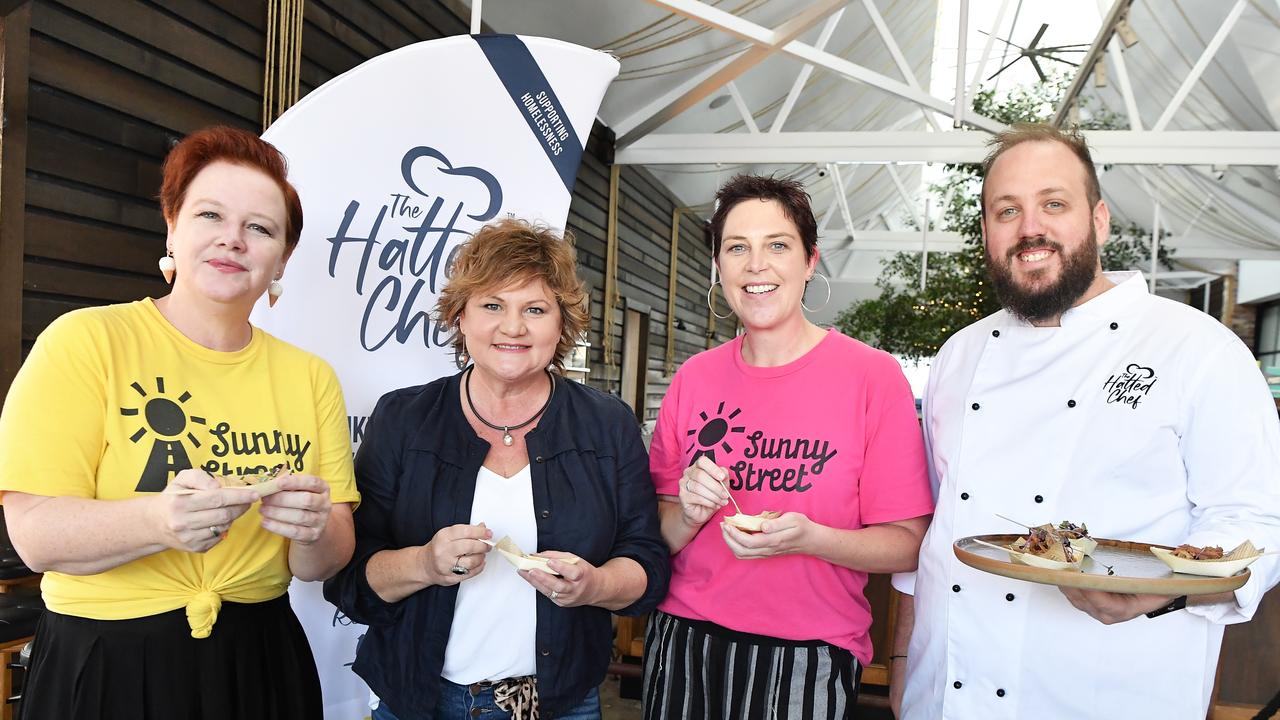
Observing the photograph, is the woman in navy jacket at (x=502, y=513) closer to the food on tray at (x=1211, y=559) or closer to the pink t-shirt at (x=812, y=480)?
the pink t-shirt at (x=812, y=480)

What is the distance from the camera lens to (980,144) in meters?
7.44

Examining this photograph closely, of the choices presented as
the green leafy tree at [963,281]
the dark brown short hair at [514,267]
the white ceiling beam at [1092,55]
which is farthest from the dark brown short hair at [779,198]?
the green leafy tree at [963,281]

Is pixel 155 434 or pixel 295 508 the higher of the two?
pixel 155 434

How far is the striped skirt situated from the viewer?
1.76 meters

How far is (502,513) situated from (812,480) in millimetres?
668

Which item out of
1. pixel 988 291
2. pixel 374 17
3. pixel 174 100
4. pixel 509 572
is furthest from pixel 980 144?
pixel 509 572

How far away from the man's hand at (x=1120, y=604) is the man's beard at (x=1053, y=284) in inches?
24.3

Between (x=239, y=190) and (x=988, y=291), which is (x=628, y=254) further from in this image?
(x=239, y=190)

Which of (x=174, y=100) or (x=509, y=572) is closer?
(x=509, y=572)

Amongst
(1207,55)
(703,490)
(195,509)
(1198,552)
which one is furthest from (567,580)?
(1207,55)

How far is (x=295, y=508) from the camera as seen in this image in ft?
4.66

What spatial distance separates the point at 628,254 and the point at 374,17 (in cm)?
478

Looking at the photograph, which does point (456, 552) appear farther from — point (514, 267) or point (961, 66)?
point (961, 66)

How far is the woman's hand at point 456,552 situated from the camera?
1.53 meters
